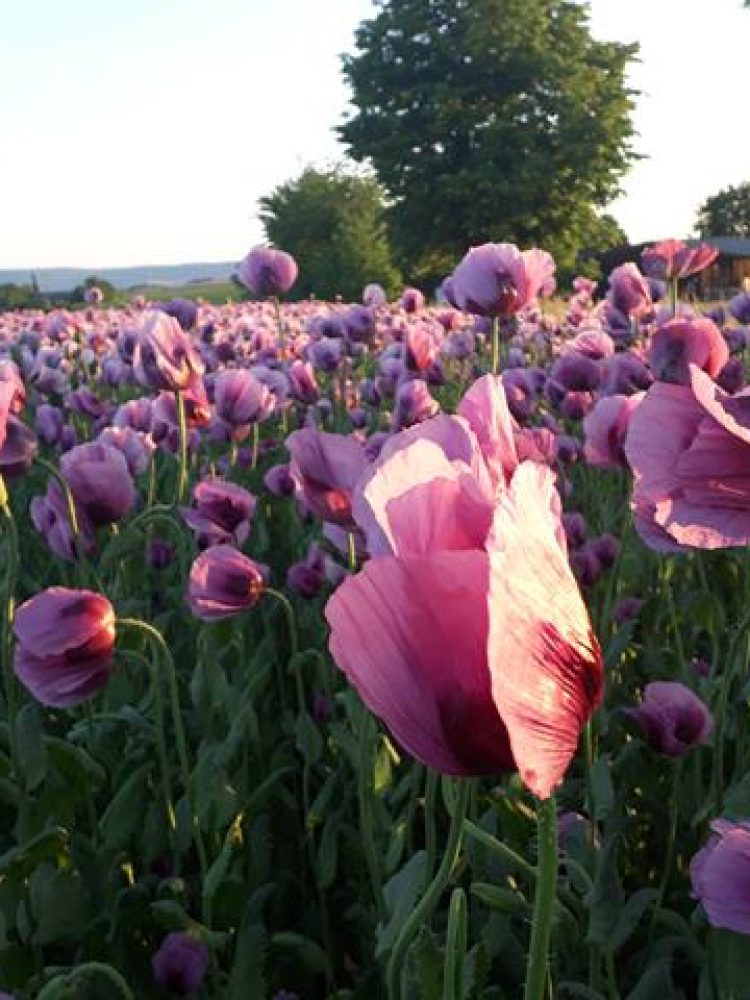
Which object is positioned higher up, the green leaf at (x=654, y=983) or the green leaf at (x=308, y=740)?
the green leaf at (x=308, y=740)

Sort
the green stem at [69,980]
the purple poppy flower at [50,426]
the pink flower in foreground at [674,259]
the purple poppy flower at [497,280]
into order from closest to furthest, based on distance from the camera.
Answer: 1. the green stem at [69,980]
2. the purple poppy flower at [497,280]
3. the pink flower in foreground at [674,259]
4. the purple poppy flower at [50,426]

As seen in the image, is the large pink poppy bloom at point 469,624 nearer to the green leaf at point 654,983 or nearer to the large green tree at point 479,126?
the green leaf at point 654,983

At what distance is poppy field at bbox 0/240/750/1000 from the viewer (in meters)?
0.62

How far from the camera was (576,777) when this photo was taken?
7.08 feet

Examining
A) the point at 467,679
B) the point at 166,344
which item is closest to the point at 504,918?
the point at 467,679

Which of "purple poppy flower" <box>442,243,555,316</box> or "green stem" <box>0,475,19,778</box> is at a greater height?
"purple poppy flower" <box>442,243,555,316</box>

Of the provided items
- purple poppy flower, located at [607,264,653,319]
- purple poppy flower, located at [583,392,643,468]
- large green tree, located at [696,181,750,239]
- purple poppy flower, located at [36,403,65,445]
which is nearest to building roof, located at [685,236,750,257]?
large green tree, located at [696,181,750,239]

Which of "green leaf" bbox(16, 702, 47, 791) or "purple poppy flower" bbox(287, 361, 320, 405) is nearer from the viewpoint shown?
"green leaf" bbox(16, 702, 47, 791)

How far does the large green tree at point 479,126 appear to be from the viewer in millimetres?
35906

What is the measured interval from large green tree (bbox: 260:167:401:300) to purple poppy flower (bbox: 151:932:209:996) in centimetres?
3671

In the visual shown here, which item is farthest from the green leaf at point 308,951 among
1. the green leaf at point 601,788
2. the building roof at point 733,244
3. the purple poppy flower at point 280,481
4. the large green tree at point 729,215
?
the large green tree at point 729,215

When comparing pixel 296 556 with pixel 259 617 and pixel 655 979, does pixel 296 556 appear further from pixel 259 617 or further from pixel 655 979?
pixel 655 979

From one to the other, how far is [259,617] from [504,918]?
1.43 m

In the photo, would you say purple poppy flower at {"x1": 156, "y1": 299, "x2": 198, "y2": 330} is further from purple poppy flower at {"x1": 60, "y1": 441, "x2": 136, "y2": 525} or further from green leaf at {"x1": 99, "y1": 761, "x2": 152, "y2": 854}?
green leaf at {"x1": 99, "y1": 761, "x2": 152, "y2": 854}
